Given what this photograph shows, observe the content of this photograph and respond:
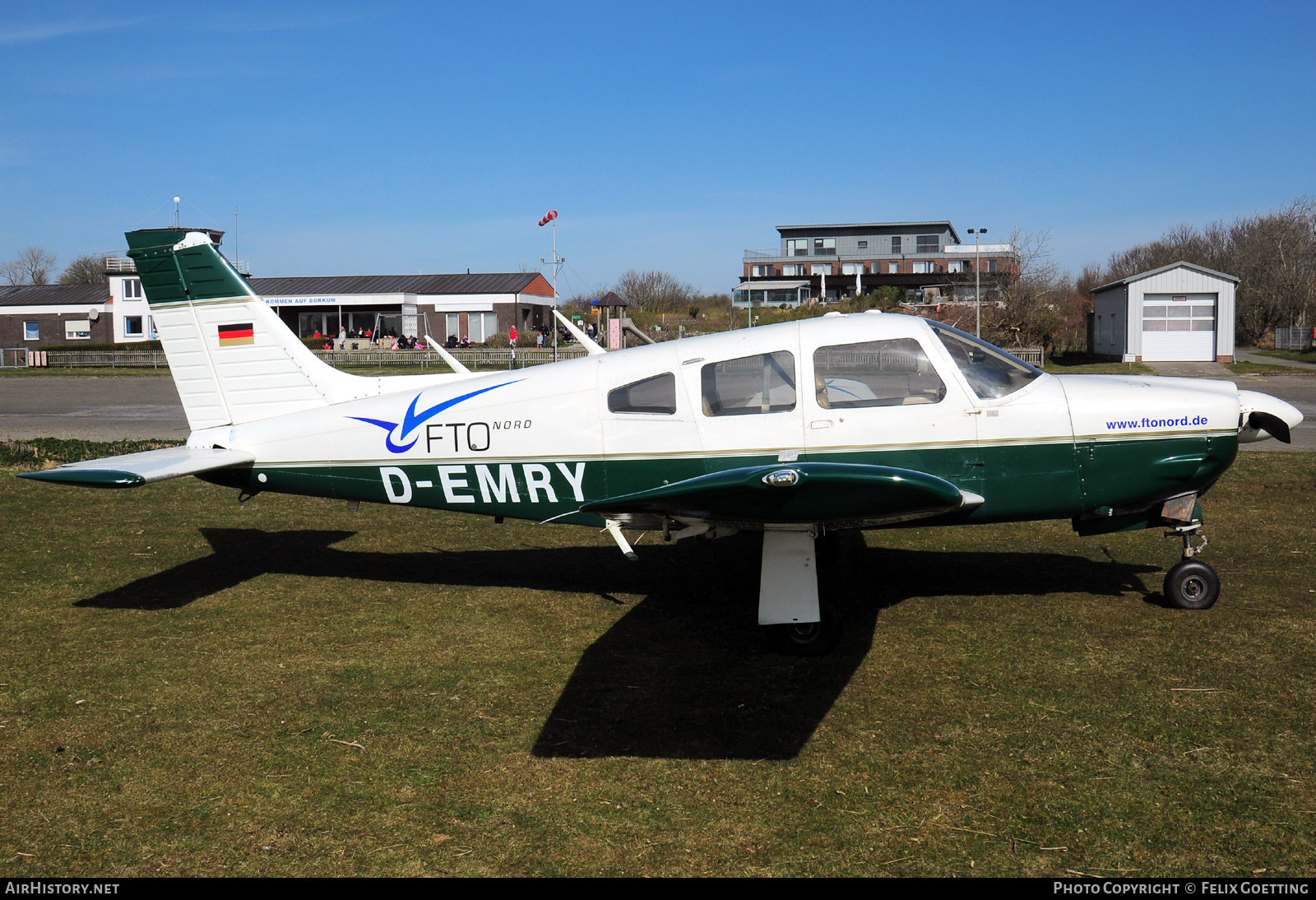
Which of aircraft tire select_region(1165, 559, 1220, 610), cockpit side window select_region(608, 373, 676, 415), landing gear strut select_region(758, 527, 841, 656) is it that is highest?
cockpit side window select_region(608, 373, 676, 415)

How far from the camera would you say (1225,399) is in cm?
662

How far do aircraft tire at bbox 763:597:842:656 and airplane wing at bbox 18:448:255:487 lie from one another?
14.7 ft

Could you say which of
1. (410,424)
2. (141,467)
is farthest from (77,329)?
(410,424)

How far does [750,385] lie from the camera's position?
6668 mm

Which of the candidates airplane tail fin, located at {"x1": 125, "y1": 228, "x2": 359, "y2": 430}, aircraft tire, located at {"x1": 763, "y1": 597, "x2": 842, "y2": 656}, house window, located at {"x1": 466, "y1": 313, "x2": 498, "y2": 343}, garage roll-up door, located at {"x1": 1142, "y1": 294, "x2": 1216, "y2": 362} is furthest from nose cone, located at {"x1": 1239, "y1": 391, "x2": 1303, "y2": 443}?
house window, located at {"x1": 466, "y1": 313, "x2": 498, "y2": 343}

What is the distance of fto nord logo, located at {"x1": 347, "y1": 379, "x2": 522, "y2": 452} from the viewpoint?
7379 millimetres

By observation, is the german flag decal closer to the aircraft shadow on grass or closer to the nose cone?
the aircraft shadow on grass

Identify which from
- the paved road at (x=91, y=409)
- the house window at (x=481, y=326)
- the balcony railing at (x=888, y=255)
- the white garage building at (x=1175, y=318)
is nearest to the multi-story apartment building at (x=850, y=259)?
the balcony railing at (x=888, y=255)

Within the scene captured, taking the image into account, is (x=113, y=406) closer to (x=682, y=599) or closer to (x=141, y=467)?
(x=141, y=467)

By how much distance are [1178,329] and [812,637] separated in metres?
37.1

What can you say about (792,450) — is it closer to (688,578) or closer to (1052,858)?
(688,578)

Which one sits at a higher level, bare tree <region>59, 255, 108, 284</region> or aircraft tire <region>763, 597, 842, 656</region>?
bare tree <region>59, 255, 108, 284</region>

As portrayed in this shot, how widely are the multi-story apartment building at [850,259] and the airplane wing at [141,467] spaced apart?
76570mm
